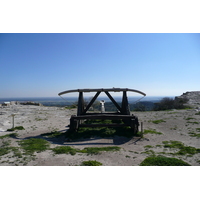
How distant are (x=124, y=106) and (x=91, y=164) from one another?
7161 millimetres

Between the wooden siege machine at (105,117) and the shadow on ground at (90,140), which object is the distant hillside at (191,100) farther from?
the shadow on ground at (90,140)

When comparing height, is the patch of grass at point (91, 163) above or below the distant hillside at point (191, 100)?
below

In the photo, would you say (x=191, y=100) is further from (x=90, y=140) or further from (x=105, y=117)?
(x=90, y=140)

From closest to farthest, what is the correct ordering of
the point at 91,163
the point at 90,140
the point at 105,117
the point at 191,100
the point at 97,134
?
the point at 91,163 → the point at 90,140 → the point at 97,134 → the point at 105,117 → the point at 191,100

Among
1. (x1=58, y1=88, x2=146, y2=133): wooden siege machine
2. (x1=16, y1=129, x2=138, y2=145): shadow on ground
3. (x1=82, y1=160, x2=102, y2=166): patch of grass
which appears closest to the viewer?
(x1=82, y1=160, x2=102, y2=166): patch of grass

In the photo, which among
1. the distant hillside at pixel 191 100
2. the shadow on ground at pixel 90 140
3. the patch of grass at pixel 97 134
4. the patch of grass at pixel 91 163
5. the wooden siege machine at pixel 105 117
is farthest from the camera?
the distant hillside at pixel 191 100

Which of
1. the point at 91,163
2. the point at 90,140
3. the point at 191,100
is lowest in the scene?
the point at 90,140

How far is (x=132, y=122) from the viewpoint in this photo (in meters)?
7.75

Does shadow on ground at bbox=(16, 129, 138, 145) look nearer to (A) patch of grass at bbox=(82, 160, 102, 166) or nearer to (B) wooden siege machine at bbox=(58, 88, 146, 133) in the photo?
(B) wooden siege machine at bbox=(58, 88, 146, 133)

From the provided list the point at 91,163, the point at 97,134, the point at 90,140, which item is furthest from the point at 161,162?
the point at 97,134

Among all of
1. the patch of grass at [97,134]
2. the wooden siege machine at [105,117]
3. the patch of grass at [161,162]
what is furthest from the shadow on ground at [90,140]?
the patch of grass at [161,162]

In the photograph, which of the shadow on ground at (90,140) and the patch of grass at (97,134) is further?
the patch of grass at (97,134)

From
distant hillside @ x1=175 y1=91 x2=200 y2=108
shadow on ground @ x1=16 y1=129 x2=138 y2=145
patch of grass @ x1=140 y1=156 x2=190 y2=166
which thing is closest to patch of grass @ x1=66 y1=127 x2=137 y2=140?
shadow on ground @ x1=16 y1=129 x2=138 y2=145

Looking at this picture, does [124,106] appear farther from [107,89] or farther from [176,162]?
[176,162]
